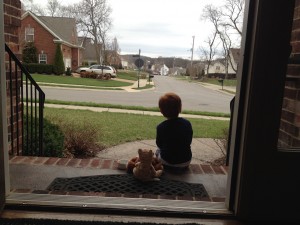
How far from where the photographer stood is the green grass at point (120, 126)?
17.7 feet

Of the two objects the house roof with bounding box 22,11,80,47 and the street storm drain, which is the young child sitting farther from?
the house roof with bounding box 22,11,80,47

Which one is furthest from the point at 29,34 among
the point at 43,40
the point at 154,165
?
the point at 154,165

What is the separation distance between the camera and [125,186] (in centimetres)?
241

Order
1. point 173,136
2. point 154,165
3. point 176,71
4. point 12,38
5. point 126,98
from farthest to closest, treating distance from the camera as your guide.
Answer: point 176,71 → point 126,98 → point 12,38 → point 173,136 → point 154,165

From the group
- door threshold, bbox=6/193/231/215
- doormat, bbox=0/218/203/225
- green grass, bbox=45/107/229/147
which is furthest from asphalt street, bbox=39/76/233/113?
doormat, bbox=0/218/203/225

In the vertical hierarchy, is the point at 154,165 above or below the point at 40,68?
below

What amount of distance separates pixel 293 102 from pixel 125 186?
141cm

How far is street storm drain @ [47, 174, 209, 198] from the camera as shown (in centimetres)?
231

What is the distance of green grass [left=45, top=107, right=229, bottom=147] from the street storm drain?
2.44 m

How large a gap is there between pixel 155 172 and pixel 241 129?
993 mm

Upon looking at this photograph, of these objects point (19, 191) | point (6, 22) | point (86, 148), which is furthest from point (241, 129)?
point (86, 148)

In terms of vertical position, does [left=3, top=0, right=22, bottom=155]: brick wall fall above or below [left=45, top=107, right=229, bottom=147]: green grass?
above

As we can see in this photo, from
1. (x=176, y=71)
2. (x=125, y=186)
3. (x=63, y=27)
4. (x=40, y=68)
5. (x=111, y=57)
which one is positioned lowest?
(x=125, y=186)

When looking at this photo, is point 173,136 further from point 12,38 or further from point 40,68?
point 40,68
